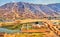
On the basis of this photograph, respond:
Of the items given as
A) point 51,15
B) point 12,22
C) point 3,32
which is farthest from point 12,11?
point 51,15

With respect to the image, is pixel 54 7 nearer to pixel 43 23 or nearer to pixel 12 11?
pixel 43 23

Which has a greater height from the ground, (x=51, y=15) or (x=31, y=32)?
(x=51, y=15)

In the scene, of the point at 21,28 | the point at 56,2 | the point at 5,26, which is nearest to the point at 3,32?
the point at 5,26

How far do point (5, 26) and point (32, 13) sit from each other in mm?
1185

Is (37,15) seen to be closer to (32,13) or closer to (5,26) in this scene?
(32,13)

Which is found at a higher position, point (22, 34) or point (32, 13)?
point (32, 13)

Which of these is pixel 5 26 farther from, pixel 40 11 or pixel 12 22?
pixel 40 11

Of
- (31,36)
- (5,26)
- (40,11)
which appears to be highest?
(40,11)

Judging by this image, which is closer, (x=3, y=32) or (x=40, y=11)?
(x=3, y=32)

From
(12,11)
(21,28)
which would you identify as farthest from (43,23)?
(12,11)

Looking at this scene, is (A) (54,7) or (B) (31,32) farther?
(A) (54,7)

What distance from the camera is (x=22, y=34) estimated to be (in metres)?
6.35

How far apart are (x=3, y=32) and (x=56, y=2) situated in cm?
245

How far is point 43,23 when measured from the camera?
6.70m
